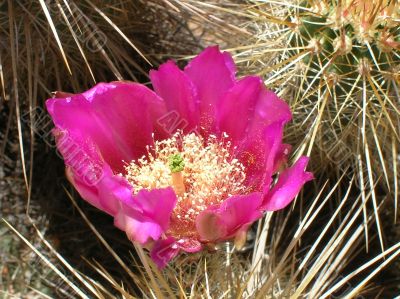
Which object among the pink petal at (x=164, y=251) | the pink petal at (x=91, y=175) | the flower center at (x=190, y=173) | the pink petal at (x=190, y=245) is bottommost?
the pink petal at (x=190, y=245)

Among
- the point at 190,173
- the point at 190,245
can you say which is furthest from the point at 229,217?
the point at 190,173

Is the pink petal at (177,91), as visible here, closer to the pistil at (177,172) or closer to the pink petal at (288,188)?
the pistil at (177,172)

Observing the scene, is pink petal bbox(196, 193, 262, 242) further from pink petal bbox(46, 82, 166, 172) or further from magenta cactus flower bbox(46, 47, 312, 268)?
pink petal bbox(46, 82, 166, 172)

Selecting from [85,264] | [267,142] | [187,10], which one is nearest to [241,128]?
[267,142]

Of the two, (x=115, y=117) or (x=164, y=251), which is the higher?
(x=115, y=117)

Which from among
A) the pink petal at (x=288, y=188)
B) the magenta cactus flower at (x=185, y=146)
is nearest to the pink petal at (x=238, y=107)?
the magenta cactus flower at (x=185, y=146)

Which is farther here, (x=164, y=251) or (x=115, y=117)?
(x=115, y=117)

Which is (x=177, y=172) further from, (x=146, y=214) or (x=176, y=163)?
(x=146, y=214)
